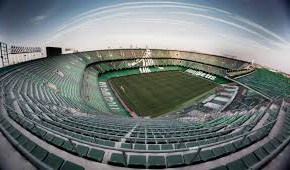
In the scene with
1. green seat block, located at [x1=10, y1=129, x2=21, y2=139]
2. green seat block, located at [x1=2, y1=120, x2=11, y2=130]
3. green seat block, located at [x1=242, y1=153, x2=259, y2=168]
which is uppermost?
green seat block, located at [x1=10, y1=129, x2=21, y2=139]

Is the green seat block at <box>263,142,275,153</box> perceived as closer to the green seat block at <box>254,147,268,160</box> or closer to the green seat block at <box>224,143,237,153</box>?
the green seat block at <box>254,147,268,160</box>

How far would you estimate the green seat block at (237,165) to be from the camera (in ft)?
11.8

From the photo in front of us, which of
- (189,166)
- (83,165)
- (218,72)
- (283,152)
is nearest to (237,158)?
(283,152)

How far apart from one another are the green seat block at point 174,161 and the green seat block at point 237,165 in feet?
4.34

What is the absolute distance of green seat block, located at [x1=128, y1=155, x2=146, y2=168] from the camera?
10.9ft

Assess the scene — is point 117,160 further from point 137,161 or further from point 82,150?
point 82,150

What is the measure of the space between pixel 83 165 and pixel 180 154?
2.81m

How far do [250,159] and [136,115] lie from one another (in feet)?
59.4

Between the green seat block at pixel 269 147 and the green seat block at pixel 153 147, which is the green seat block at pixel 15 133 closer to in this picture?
the green seat block at pixel 153 147

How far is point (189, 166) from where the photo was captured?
11.5ft

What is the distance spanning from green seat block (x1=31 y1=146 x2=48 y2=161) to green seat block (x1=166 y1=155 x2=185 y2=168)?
3413 mm

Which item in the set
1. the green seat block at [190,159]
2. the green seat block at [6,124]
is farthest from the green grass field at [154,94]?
the green seat block at [190,159]

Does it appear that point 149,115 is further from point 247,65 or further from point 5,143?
point 247,65

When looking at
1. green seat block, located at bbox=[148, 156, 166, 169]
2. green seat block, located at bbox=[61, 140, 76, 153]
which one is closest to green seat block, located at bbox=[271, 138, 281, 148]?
green seat block, located at bbox=[148, 156, 166, 169]
